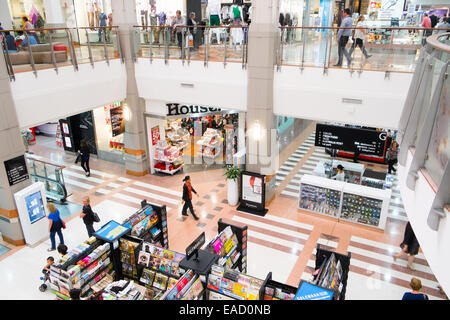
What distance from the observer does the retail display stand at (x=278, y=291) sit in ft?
16.8

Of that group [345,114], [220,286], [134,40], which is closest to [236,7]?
[134,40]

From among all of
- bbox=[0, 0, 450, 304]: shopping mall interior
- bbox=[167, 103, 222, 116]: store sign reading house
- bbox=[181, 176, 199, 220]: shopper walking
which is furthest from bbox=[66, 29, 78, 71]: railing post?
bbox=[181, 176, 199, 220]: shopper walking

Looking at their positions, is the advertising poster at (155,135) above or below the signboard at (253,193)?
above

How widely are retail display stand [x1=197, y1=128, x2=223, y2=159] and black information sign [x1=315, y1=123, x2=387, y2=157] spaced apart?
4.59m

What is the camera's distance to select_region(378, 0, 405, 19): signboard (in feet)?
39.6

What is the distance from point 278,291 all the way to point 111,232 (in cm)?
351

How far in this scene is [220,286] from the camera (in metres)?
5.45

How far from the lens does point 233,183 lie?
1040 centimetres

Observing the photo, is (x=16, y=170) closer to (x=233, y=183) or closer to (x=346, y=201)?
(x=233, y=183)

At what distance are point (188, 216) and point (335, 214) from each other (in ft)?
14.1

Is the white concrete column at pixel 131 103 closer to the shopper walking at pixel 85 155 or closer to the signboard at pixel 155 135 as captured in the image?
the signboard at pixel 155 135

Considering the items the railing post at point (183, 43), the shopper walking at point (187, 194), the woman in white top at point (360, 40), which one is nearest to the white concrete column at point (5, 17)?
the railing post at point (183, 43)

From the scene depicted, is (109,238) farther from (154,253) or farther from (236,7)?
(236,7)

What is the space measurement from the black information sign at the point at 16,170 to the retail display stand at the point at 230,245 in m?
5.29
